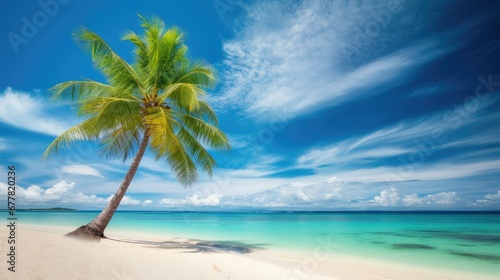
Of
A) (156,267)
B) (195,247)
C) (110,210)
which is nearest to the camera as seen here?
(156,267)

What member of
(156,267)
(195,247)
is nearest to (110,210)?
(195,247)

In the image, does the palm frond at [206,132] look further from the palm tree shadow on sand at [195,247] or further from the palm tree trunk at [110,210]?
the palm tree shadow on sand at [195,247]

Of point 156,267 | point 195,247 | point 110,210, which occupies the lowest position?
point 195,247

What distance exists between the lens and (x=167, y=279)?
194 inches

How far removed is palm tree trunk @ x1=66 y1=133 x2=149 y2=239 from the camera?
8.77 m

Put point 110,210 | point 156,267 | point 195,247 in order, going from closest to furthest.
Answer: point 156,267 → point 110,210 → point 195,247

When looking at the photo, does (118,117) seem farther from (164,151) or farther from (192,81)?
A: (192,81)

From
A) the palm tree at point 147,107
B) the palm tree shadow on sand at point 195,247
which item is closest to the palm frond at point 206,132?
the palm tree at point 147,107

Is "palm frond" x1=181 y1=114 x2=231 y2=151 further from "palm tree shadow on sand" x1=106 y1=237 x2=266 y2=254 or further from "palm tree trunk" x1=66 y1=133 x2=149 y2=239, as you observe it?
"palm tree shadow on sand" x1=106 y1=237 x2=266 y2=254

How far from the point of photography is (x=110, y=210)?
29.9 ft

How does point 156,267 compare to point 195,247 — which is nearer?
point 156,267

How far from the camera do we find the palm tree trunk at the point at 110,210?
8.77 metres

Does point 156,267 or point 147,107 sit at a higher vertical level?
point 147,107

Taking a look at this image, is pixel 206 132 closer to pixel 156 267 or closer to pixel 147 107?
pixel 147 107
